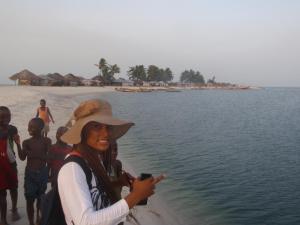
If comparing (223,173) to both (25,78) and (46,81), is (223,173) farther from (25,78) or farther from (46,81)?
(46,81)

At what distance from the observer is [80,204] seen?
1.83 meters

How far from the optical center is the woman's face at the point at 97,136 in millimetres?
2180

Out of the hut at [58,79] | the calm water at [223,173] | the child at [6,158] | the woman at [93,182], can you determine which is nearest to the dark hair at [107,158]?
the woman at [93,182]

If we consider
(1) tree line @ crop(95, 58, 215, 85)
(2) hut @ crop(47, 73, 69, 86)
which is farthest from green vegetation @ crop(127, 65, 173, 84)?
(2) hut @ crop(47, 73, 69, 86)

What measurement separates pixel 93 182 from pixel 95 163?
0.39 feet

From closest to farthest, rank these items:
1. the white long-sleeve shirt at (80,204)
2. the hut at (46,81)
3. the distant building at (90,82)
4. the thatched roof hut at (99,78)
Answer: the white long-sleeve shirt at (80,204) < the hut at (46,81) < the distant building at (90,82) < the thatched roof hut at (99,78)

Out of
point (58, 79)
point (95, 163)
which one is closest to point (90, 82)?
point (58, 79)

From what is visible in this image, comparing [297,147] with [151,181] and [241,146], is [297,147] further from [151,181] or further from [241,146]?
[151,181]

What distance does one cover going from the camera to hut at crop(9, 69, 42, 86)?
275 ft

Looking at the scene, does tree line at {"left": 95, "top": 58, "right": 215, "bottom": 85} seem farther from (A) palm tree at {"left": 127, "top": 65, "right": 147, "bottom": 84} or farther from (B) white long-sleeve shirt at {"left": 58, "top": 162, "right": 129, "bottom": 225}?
(B) white long-sleeve shirt at {"left": 58, "top": 162, "right": 129, "bottom": 225}

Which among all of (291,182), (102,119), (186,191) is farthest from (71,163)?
(291,182)

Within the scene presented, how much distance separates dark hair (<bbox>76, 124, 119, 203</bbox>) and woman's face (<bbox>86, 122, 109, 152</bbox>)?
25 millimetres

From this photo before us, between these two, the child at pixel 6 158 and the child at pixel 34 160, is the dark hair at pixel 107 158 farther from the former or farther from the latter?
the child at pixel 6 158

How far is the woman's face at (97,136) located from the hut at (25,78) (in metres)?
87.6
